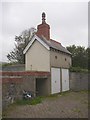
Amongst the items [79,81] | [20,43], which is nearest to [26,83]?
[79,81]

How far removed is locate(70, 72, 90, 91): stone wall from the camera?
88.6 ft

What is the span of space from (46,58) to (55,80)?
302 centimetres

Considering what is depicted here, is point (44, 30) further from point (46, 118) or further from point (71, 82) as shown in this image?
point (46, 118)

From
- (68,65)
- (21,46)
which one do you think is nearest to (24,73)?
(68,65)

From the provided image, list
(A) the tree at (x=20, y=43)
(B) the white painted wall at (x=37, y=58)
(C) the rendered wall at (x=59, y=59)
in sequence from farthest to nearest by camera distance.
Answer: (A) the tree at (x=20, y=43), (C) the rendered wall at (x=59, y=59), (B) the white painted wall at (x=37, y=58)

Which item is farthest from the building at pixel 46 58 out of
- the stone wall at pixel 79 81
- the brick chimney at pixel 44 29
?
the stone wall at pixel 79 81

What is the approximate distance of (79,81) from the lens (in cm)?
2727

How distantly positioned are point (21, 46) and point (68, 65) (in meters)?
20.1

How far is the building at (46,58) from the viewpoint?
71.2 ft

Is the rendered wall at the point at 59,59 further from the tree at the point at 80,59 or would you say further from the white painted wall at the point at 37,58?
the tree at the point at 80,59

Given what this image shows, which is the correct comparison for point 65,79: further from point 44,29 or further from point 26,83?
point 26,83

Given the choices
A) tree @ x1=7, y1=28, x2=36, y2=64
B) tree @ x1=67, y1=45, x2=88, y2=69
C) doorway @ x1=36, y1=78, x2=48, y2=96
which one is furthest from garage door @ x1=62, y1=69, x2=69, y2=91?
tree @ x1=7, y1=28, x2=36, y2=64

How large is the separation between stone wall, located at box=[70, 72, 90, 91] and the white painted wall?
731cm

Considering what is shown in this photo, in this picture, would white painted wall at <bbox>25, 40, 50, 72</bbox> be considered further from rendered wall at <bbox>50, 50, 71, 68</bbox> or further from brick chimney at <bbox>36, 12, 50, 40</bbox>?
brick chimney at <bbox>36, 12, 50, 40</bbox>
